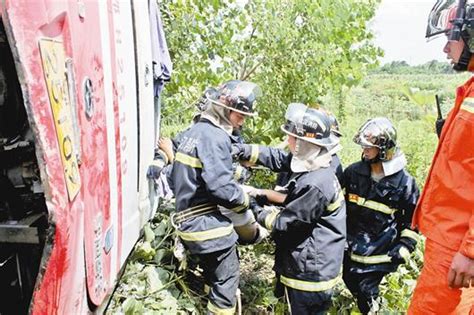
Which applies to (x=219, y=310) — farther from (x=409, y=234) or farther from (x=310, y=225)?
(x=409, y=234)

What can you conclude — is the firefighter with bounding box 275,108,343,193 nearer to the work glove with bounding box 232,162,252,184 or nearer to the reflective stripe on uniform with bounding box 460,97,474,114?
the work glove with bounding box 232,162,252,184

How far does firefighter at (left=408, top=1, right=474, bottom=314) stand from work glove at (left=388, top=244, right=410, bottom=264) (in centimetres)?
124

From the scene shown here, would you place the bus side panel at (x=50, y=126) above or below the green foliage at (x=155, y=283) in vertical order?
above

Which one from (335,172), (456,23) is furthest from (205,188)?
(456,23)

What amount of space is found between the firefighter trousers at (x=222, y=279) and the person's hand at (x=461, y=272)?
161 centimetres

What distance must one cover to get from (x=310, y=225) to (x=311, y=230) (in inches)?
1.4

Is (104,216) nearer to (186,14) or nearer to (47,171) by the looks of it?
(47,171)

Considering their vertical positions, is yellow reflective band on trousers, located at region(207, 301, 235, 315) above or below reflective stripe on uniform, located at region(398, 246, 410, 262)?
below

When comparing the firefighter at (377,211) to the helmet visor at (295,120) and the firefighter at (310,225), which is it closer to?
the firefighter at (310,225)

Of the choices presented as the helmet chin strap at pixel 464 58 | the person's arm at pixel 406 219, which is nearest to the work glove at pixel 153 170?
the helmet chin strap at pixel 464 58

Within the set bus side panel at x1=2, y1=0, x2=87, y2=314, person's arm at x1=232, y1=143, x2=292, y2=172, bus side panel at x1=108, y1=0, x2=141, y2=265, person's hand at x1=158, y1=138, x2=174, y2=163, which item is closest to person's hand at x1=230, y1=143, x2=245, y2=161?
person's arm at x1=232, y1=143, x2=292, y2=172

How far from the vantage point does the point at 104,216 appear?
5.14ft

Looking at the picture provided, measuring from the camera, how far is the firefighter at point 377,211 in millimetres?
3521

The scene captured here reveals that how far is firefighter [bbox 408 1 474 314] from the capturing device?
2021mm
